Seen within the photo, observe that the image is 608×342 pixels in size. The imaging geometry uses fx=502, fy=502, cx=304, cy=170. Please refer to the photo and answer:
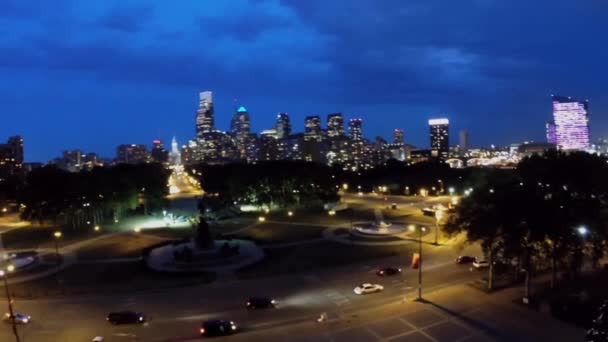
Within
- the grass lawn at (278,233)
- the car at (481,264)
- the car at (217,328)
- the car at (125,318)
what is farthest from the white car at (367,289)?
the grass lawn at (278,233)

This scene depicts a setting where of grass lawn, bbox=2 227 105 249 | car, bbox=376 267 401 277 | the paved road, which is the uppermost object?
grass lawn, bbox=2 227 105 249

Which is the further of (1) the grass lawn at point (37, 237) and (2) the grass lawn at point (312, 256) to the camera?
(1) the grass lawn at point (37, 237)

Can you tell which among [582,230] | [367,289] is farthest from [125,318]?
[582,230]

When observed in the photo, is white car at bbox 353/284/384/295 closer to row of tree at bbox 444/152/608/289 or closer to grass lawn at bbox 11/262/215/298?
row of tree at bbox 444/152/608/289

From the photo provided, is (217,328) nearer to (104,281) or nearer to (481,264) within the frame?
(104,281)

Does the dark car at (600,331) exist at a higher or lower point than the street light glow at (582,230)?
higher

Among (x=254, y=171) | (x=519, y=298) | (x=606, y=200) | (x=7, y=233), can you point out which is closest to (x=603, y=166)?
(x=606, y=200)

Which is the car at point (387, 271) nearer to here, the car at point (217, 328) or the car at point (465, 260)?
the car at point (465, 260)

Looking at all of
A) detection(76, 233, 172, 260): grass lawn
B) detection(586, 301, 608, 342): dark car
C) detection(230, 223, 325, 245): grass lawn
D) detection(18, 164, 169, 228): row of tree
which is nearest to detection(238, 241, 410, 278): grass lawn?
detection(230, 223, 325, 245): grass lawn
